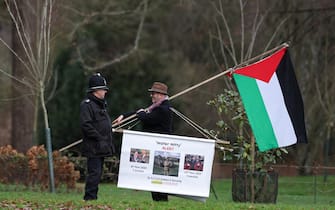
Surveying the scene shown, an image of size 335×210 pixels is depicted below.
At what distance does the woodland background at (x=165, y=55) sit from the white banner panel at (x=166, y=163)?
8460mm

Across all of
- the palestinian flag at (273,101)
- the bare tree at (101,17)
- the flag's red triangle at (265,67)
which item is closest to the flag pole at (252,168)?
the palestinian flag at (273,101)

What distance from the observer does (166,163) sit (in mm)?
13336

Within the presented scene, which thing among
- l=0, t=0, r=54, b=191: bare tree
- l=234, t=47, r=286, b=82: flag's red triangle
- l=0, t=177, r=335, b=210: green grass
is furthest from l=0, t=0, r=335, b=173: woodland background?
l=234, t=47, r=286, b=82: flag's red triangle

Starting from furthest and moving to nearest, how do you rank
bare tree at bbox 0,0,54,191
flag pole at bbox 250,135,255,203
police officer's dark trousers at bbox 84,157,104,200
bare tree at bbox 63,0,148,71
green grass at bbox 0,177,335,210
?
bare tree at bbox 63,0,148,71, bare tree at bbox 0,0,54,191, flag pole at bbox 250,135,255,203, police officer's dark trousers at bbox 84,157,104,200, green grass at bbox 0,177,335,210

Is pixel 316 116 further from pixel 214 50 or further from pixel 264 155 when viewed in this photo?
pixel 264 155

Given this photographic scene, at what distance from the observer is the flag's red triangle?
14.6m

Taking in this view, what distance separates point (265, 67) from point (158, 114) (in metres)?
2.44

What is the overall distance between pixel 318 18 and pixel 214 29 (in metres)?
3.34

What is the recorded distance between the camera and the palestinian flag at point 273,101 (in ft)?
47.0

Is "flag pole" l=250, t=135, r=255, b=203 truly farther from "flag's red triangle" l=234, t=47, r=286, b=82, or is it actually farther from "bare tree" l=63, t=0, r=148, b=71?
"bare tree" l=63, t=0, r=148, b=71

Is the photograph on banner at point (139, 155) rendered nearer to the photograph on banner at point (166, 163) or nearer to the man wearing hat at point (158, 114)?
the photograph on banner at point (166, 163)

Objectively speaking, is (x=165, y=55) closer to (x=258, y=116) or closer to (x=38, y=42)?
(x=38, y=42)

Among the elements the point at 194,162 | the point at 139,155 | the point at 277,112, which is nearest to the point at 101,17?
the point at 277,112

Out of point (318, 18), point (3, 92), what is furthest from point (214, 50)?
point (3, 92)
